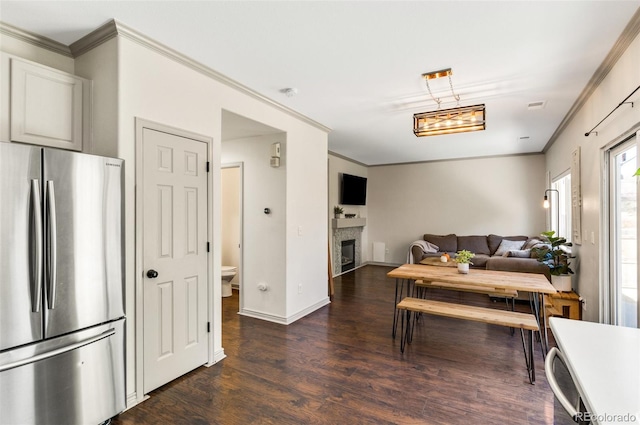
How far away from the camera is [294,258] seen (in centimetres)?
405

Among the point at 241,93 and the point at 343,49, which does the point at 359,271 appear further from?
the point at 343,49

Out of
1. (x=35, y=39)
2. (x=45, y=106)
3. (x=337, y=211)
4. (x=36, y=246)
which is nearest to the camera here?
(x=36, y=246)

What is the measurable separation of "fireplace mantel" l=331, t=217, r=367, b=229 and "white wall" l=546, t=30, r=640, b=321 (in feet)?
13.0

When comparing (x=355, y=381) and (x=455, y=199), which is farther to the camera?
(x=455, y=199)

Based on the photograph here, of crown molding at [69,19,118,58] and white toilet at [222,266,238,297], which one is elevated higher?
crown molding at [69,19,118,58]

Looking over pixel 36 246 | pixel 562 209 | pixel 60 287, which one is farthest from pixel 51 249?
pixel 562 209

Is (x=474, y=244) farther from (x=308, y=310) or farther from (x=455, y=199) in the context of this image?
(x=308, y=310)

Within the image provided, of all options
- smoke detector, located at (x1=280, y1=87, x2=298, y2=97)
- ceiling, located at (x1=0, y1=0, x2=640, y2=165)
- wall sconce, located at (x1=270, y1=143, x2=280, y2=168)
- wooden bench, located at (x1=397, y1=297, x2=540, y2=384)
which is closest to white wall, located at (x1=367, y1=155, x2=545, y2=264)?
ceiling, located at (x1=0, y1=0, x2=640, y2=165)

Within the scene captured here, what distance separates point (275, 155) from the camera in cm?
386

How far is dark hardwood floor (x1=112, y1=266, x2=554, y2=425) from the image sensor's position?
2.14 m

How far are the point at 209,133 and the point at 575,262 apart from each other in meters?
4.60

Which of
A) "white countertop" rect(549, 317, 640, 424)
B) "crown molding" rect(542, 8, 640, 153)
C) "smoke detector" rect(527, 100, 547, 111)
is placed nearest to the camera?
"white countertop" rect(549, 317, 640, 424)

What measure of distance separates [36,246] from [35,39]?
1564mm

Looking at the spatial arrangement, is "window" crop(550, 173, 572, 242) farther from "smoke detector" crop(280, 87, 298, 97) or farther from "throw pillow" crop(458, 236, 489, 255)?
"smoke detector" crop(280, 87, 298, 97)
